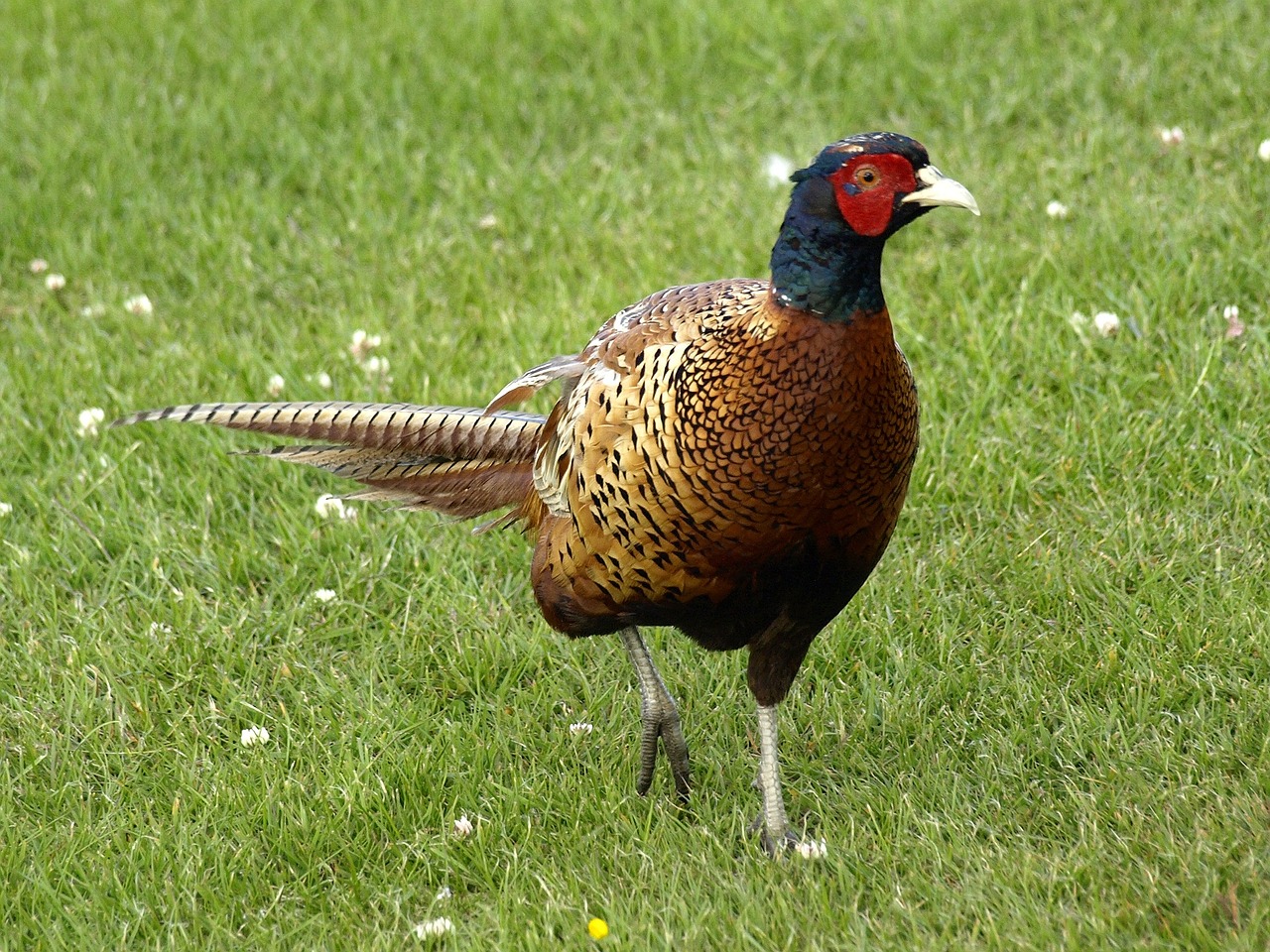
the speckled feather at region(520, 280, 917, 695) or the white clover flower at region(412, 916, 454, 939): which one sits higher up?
the speckled feather at region(520, 280, 917, 695)

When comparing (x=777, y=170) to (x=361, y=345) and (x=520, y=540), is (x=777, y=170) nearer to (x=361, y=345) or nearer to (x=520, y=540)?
(x=361, y=345)

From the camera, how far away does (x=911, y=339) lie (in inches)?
169

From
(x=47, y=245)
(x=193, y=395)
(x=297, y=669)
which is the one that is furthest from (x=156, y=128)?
(x=297, y=669)

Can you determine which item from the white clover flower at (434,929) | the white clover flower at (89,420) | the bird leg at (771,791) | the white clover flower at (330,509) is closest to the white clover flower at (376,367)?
the white clover flower at (330,509)

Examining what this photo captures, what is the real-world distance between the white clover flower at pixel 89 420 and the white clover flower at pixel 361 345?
2.38 feet

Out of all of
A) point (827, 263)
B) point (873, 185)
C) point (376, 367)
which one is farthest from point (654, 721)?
point (376, 367)

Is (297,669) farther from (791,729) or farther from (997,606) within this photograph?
(997,606)

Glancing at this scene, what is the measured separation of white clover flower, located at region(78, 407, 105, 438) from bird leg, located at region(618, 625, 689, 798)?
1.89 meters

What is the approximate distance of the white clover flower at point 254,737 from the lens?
3219 millimetres

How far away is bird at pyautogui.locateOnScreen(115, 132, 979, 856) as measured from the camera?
97.3 inches

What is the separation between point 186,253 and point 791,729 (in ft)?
9.42

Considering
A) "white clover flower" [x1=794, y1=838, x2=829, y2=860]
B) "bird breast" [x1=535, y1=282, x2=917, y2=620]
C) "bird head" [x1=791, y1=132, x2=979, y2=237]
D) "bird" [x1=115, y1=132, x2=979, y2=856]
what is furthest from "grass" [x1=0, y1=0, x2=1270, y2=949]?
"bird head" [x1=791, y1=132, x2=979, y2=237]

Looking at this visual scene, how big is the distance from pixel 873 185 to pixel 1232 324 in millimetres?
2022

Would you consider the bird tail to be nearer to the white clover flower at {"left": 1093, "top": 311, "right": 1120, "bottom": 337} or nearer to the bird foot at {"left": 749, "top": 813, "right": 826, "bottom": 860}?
the bird foot at {"left": 749, "top": 813, "right": 826, "bottom": 860}
